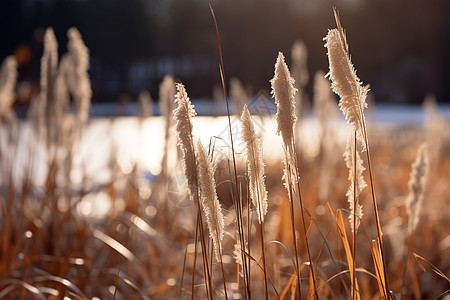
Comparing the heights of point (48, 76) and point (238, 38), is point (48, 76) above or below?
below

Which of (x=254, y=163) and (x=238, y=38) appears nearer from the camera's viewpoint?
(x=254, y=163)

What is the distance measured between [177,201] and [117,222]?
1.05ft

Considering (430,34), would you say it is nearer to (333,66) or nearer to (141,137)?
(141,137)

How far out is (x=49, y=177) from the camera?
1740mm

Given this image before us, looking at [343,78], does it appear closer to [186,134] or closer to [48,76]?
[186,134]

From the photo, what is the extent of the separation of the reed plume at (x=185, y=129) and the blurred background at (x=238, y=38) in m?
19.5

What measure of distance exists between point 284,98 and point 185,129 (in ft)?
0.45

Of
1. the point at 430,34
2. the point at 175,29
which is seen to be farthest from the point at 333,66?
the point at 175,29

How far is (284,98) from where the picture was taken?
62 centimetres

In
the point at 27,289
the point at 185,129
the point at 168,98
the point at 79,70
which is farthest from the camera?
the point at 79,70

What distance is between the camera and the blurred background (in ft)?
72.9

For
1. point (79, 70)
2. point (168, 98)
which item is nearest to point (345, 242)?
point (168, 98)

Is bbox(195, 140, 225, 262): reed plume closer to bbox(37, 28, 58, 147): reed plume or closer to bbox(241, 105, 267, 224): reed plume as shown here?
bbox(241, 105, 267, 224): reed plume

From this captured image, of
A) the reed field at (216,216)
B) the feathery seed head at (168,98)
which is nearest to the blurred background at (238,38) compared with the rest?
the reed field at (216,216)
